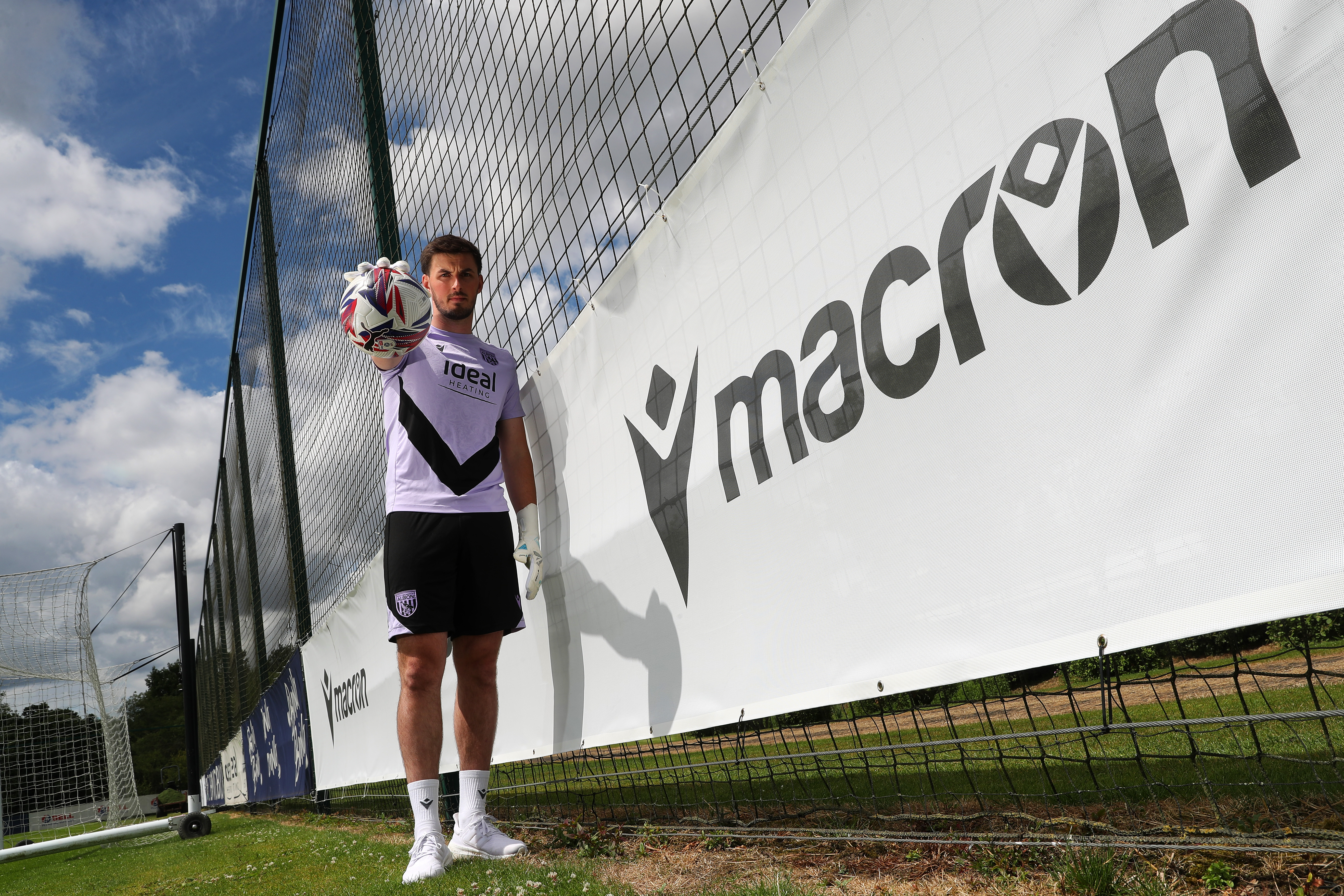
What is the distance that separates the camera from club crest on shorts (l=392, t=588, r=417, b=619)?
2404 mm

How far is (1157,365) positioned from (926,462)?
40cm

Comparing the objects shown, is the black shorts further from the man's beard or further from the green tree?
the green tree

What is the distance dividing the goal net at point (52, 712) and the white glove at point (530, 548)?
10.9 meters

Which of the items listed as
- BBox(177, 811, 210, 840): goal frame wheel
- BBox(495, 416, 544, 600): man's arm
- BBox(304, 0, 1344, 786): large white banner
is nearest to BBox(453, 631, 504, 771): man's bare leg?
BBox(495, 416, 544, 600): man's arm

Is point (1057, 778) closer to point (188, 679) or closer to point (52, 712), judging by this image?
point (188, 679)

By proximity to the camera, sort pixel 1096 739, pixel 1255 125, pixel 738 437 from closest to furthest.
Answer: pixel 1255 125
pixel 738 437
pixel 1096 739

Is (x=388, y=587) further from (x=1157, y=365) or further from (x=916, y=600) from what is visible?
(x=1157, y=365)

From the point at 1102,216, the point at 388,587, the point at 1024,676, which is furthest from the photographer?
the point at 1024,676

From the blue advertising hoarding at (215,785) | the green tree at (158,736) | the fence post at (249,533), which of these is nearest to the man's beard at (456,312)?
the fence post at (249,533)

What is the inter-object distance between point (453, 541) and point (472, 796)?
74 cm

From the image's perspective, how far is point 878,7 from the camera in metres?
1.45

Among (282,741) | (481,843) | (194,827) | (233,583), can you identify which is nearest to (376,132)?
(481,843)

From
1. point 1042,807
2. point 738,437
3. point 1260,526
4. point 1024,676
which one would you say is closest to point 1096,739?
point 1024,676

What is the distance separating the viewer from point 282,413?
780 centimetres
